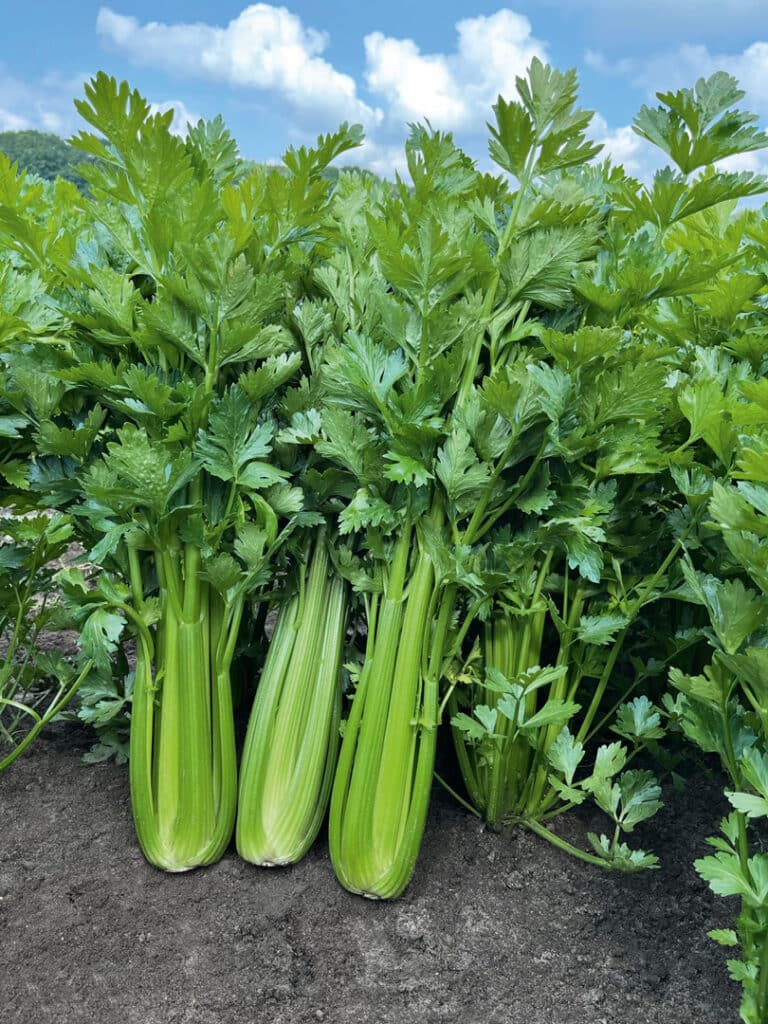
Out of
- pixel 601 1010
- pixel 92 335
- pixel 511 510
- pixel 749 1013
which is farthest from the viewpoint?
pixel 511 510

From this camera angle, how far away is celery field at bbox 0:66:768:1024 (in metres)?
1.90

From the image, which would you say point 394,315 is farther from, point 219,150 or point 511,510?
point 219,150

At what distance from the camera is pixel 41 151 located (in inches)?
1022

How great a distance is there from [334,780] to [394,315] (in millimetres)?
1256

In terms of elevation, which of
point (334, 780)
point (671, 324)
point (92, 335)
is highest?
point (671, 324)

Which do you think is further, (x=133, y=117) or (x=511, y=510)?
(x=511, y=510)

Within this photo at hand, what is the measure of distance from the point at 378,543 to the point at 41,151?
28674 millimetres

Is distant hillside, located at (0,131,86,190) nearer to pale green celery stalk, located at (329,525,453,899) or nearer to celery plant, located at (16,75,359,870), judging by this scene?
celery plant, located at (16,75,359,870)

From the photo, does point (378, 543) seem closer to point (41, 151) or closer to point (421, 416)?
point (421, 416)

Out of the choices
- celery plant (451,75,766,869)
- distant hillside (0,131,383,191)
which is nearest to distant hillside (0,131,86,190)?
distant hillside (0,131,383,191)

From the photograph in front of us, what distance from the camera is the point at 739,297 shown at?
232cm

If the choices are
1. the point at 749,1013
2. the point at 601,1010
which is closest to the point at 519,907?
the point at 601,1010

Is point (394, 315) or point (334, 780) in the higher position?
point (394, 315)

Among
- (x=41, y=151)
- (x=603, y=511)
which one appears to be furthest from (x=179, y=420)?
(x=41, y=151)
